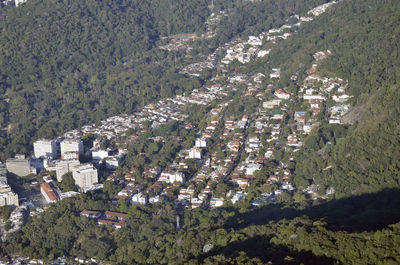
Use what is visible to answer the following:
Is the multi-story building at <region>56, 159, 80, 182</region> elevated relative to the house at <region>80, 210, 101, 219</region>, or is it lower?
elevated

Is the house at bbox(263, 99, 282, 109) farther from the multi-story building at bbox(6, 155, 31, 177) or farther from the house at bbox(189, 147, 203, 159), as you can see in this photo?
the multi-story building at bbox(6, 155, 31, 177)

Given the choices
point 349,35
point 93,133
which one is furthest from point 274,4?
point 93,133

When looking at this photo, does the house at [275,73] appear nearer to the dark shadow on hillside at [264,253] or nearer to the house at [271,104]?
the house at [271,104]

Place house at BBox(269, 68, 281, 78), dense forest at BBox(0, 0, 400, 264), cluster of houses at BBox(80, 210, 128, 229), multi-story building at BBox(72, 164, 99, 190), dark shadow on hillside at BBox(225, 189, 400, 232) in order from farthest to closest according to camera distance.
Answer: house at BBox(269, 68, 281, 78) → multi-story building at BBox(72, 164, 99, 190) → cluster of houses at BBox(80, 210, 128, 229) → dark shadow on hillside at BBox(225, 189, 400, 232) → dense forest at BBox(0, 0, 400, 264)

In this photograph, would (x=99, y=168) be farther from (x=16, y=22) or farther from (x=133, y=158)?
(x=16, y=22)

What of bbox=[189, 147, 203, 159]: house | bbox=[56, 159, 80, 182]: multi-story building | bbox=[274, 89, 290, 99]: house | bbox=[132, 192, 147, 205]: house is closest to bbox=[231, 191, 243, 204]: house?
bbox=[132, 192, 147, 205]: house

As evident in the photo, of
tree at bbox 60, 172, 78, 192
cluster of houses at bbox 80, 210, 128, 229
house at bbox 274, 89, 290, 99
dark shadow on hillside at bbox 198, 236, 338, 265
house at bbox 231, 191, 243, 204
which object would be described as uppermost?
dark shadow on hillside at bbox 198, 236, 338, 265

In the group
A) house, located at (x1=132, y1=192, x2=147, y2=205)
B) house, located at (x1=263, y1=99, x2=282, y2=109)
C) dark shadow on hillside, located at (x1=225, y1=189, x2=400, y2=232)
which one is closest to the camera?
dark shadow on hillside, located at (x1=225, y1=189, x2=400, y2=232)
